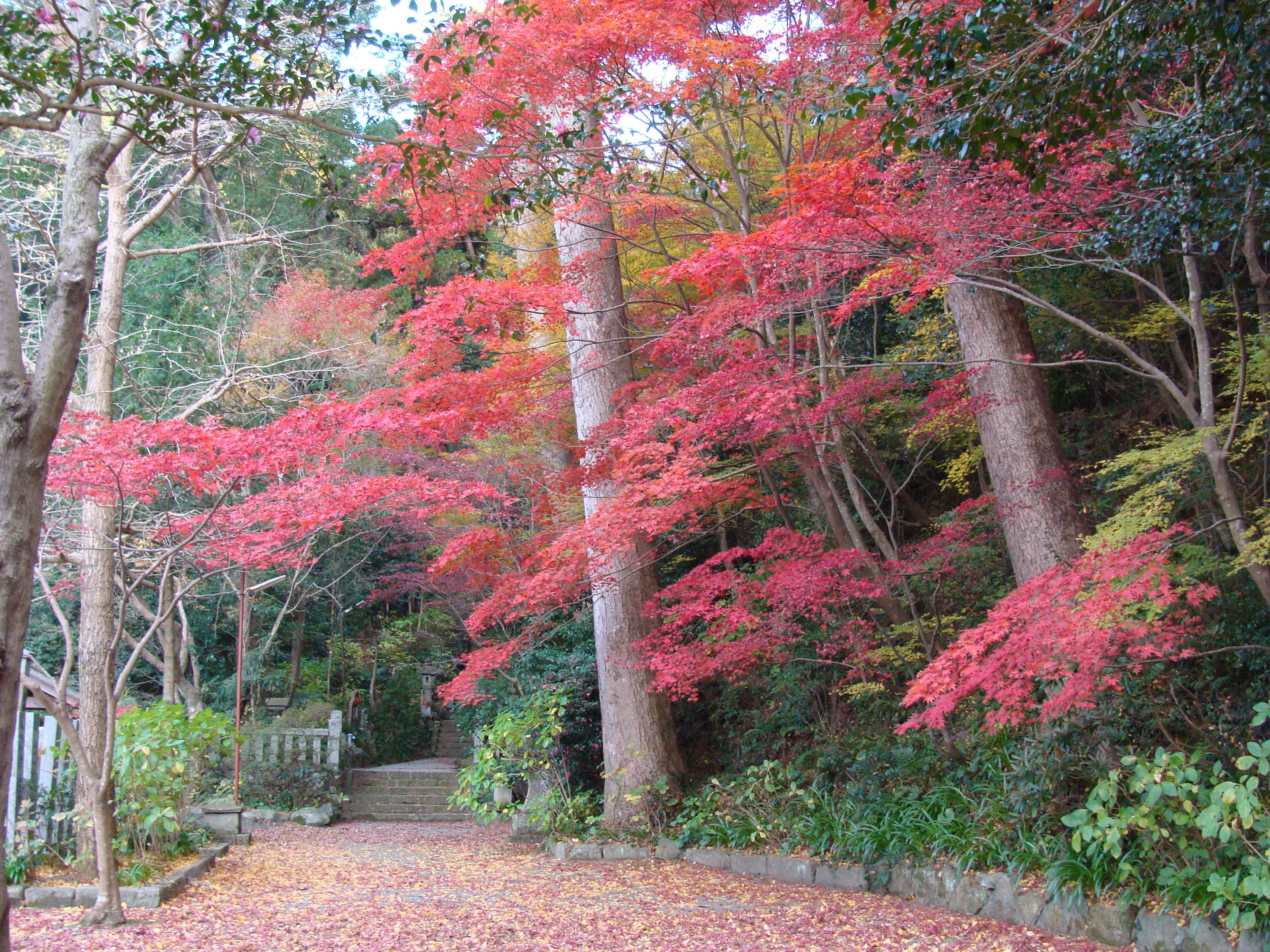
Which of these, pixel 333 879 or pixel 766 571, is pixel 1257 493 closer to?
pixel 766 571

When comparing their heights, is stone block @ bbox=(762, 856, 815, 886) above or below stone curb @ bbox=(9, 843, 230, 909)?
below

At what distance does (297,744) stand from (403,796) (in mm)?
1850

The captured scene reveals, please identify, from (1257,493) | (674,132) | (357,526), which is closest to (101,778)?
(674,132)

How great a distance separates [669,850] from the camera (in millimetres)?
7613

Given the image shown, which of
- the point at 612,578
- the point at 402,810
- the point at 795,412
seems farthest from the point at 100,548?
the point at 402,810

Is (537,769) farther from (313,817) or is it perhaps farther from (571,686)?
(313,817)

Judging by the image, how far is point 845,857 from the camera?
244 inches

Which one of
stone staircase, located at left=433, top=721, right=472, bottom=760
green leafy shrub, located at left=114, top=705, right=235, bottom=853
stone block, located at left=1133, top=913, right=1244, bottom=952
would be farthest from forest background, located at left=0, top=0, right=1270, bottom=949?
stone staircase, located at left=433, top=721, right=472, bottom=760

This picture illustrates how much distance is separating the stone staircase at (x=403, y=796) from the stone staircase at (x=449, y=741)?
3522 mm

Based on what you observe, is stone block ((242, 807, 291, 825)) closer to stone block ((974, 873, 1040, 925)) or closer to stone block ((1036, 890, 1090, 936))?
stone block ((974, 873, 1040, 925))

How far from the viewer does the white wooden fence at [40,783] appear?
6.18 metres

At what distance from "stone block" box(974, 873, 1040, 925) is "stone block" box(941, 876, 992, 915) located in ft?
0.05

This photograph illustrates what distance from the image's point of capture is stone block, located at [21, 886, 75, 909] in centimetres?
553

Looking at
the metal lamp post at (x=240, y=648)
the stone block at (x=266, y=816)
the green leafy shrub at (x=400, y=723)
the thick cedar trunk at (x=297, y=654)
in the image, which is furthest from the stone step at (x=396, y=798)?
the thick cedar trunk at (x=297, y=654)
